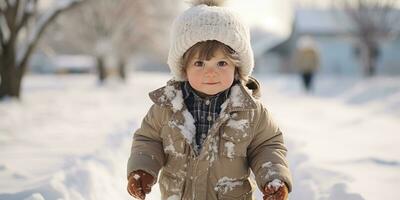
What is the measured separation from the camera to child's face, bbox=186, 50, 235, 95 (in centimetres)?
265

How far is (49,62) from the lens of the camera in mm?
65750

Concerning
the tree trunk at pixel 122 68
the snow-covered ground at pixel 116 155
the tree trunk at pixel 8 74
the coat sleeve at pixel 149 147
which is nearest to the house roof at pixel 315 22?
the tree trunk at pixel 122 68

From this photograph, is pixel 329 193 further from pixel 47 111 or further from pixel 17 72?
pixel 17 72

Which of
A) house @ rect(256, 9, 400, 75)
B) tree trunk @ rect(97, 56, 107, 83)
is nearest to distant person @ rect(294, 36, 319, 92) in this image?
tree trunk @ rect(97, 56, 107, 83)

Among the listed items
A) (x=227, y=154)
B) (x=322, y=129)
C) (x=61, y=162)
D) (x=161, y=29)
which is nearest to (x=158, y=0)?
(x=161, y=29)

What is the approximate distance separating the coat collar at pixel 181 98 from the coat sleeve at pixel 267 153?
11 centimetres

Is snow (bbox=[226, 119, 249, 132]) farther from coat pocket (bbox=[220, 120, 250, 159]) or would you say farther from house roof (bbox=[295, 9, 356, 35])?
house roof (bbox=[295, 9, 356, 35])

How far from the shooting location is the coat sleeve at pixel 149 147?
2.64m

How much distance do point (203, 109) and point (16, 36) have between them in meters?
10.5

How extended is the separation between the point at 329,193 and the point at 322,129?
4.47 meters

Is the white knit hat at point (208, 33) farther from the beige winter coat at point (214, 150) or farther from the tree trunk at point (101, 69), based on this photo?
the tree trunk at point (101, 69)

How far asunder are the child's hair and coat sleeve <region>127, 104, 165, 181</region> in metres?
0.37

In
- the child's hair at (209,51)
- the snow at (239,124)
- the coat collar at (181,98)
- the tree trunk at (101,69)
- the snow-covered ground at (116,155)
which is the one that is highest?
the child's hair at (209,51)

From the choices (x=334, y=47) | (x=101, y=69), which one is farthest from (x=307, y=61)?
(x=334, y=47)
